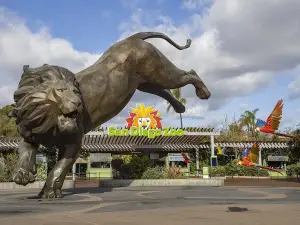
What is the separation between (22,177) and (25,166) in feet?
1.08

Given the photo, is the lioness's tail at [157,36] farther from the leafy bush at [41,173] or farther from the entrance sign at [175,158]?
the entrance sign at [175,158]

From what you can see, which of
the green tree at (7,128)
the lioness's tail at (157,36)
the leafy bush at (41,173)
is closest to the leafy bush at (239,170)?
the leafy bush at (41,173)

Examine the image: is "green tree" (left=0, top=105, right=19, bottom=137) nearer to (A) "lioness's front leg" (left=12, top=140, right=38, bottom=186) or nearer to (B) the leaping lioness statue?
(B) the leaping lioness statue

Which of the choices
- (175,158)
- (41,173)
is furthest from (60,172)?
(175,158)

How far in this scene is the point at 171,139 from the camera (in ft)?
112

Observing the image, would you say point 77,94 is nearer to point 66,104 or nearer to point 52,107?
point 66,104

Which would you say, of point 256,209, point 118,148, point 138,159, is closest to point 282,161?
Result: point 118,148

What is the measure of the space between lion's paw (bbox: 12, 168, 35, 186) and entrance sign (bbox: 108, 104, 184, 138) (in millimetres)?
22163

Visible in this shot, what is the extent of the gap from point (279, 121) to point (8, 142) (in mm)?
19266

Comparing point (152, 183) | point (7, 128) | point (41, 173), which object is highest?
point (7, 128)

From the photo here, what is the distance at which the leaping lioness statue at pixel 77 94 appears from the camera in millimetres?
8594

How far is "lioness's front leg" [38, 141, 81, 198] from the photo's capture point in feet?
30.4

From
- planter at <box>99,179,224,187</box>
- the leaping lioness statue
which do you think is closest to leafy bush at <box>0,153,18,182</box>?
planter at <box>99,179,224,187</box>

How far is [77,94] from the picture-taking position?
8.85 meters
